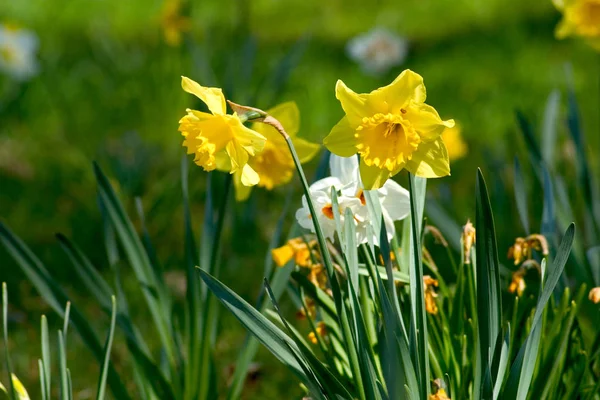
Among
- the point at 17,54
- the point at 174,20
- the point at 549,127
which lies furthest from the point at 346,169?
the point at 17,54

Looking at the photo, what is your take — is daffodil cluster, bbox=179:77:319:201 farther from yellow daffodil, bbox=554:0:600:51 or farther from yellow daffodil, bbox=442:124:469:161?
yellow daffodil, bbox=442:124:469:161

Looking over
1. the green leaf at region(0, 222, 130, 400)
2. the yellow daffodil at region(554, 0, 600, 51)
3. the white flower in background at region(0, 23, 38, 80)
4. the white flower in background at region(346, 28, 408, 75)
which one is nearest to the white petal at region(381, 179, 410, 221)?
the green leaf at region(0, 222, 130, 400)

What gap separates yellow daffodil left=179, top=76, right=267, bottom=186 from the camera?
44.2 inches

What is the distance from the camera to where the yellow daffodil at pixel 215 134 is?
3.68 feet

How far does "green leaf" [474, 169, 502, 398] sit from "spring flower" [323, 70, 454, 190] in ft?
0.25

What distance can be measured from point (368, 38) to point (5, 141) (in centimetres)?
158

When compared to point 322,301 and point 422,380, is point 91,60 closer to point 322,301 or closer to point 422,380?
point 322,301

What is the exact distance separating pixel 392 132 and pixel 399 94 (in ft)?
0.17

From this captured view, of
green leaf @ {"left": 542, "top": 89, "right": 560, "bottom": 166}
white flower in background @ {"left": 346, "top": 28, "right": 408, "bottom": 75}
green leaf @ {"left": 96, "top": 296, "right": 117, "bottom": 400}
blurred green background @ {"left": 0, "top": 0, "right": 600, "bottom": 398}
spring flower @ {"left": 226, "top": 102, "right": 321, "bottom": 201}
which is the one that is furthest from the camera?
white flower in background @ {"left": 346, "top": 28, "right": 408, "bottom": 75}

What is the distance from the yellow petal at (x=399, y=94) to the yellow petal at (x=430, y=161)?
0.20 feet

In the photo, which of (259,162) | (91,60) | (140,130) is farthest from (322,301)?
(91,60)

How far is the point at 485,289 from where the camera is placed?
116 cm

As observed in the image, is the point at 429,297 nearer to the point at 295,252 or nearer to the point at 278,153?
the point at 295,252

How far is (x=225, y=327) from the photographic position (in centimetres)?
216
